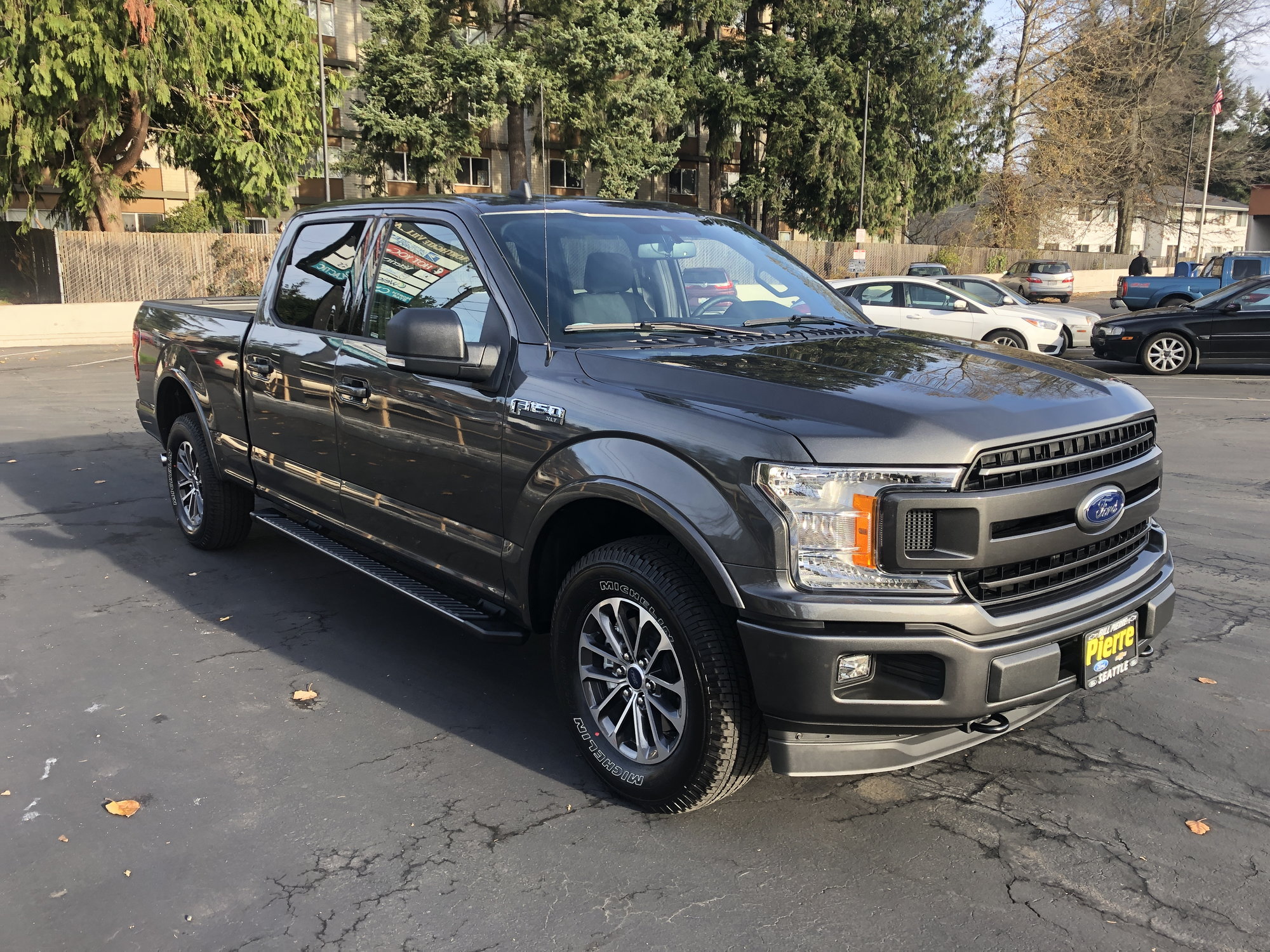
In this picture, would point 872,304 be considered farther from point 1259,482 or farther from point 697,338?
point 697,338

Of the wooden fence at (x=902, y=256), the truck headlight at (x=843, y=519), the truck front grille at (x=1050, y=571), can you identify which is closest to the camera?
the truck headlight at (x=843, y=519)

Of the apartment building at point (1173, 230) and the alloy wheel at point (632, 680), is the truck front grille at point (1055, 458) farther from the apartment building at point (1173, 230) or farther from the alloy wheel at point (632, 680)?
the apartment building at point (1173, 230)

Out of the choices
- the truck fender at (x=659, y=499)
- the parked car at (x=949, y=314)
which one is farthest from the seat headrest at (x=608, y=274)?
the parked car at (x=949, y=314)

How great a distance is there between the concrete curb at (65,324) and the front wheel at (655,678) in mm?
21535

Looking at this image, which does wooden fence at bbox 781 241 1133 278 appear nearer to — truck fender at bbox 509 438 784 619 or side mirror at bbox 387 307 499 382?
side mirror at bbox 387 307 499 382

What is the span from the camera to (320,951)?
275 centimetres

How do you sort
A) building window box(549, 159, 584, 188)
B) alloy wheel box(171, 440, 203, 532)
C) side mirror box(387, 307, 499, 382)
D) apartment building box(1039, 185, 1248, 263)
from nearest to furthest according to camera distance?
side mirror box(387, 307, 499, 382), alloy wheel box(171, 440, 203, 532), building window box(549, 159, 584, 188), apartment building box(1039, 185, 1248, 263)

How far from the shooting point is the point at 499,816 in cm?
342

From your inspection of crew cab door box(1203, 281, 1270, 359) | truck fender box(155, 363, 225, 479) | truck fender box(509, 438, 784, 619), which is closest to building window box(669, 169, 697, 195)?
crew cab door box(1203, 281, 1270, 359)

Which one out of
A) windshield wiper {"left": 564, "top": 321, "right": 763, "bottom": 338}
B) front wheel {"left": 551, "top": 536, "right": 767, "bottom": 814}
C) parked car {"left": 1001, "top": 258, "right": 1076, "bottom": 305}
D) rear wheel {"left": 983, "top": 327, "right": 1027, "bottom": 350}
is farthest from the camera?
parked car {"left": 1001, "top": 258, "right": 1076, "bottom": 305}

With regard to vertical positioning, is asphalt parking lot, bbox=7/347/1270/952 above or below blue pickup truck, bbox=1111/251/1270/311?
below

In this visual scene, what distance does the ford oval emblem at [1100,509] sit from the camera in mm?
3088

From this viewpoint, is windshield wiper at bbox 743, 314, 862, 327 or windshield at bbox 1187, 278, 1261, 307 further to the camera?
windshield at bbox 1187, 278, 1261, 307

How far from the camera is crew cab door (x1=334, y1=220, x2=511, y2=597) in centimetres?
387
